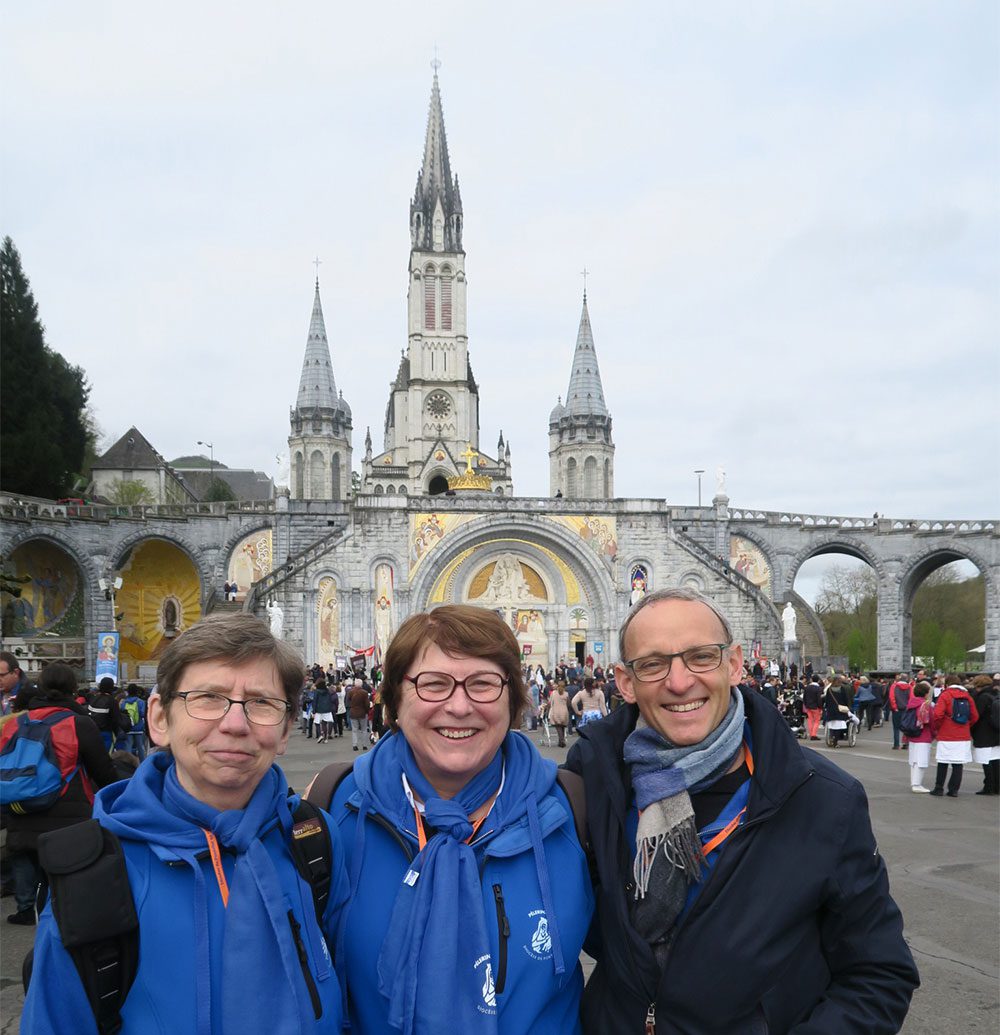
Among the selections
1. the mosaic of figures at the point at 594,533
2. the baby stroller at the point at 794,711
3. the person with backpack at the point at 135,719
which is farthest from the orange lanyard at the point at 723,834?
the mosaic of figures at the point at 594,533

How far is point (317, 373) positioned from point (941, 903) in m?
50.6

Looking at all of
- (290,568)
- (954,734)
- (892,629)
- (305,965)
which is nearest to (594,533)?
(290,568)

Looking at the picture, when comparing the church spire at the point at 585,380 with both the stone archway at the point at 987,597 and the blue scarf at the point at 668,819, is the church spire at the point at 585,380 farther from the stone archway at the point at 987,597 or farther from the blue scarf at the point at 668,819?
the blue scarf at the point at 668,819

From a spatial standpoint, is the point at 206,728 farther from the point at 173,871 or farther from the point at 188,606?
Result: the point at 188,606

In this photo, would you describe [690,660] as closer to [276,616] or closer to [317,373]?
[276,616]

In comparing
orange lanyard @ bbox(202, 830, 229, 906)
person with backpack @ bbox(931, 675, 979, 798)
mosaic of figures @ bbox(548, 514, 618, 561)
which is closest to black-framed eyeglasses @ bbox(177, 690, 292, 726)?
orange lanyard @ bbox(202, 830, 229, 906)

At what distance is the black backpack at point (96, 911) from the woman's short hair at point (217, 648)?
368mm

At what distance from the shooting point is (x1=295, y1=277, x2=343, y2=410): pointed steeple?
173ft

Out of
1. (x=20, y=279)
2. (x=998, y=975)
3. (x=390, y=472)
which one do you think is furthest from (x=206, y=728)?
(x=390, y=472)

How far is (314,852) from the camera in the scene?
6.87 ft

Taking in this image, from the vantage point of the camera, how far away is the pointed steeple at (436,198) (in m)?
57.8

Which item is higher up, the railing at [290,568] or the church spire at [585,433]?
the church spire at [585,433]

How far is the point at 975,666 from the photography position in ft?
132

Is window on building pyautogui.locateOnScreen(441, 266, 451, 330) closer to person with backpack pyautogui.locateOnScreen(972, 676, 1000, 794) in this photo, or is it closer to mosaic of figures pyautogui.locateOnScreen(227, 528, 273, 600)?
mosaic of figures pyautogui.locateOnScreen(227, 528, 273, 600)
